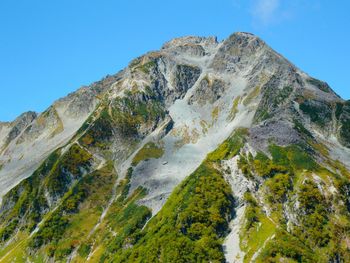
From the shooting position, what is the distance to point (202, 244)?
187m

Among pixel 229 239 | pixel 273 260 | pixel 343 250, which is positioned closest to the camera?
pixel 273 260

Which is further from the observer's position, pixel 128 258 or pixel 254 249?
pixel 128 258

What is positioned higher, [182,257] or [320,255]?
[320,255]

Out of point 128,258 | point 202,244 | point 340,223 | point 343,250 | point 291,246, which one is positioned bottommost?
point 128,258

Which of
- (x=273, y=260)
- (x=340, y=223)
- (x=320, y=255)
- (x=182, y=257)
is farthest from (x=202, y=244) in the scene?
(x=340, y=223)

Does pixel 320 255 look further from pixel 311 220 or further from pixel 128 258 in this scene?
pixel 128 258

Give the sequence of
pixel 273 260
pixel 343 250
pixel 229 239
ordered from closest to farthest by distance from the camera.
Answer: pixel 273 260 < pixel 343 250 < pixel 229 239

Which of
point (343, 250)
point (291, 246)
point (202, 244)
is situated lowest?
point (202, 244)

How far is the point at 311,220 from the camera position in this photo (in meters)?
194

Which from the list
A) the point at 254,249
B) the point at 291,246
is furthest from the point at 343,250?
the point at 254,249

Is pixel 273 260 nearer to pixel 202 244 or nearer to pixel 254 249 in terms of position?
pixel 254 249

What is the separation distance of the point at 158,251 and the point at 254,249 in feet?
118

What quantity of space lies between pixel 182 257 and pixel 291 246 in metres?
39.0

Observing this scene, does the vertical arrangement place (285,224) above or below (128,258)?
above
